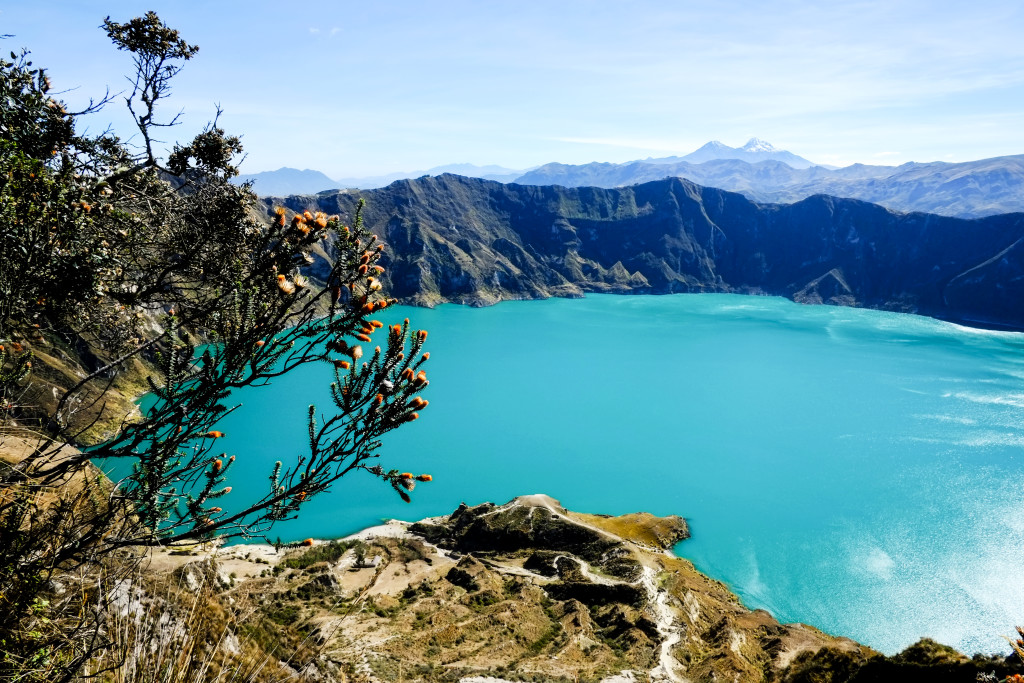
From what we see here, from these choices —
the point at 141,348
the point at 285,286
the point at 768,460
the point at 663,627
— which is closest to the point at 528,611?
the point at 663,627

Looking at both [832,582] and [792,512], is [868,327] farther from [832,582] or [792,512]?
[832,582]

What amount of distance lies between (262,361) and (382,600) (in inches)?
1505

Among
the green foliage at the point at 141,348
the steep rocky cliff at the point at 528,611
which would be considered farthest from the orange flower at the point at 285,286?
the steep rocky cliff at the point at 528,611

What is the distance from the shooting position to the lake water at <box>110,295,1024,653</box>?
160ft

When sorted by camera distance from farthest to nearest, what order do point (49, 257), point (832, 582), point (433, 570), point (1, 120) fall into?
point (832, 582)
point (433, 570)
point (1, 120)
point (49, 257)

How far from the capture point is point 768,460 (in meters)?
74.2

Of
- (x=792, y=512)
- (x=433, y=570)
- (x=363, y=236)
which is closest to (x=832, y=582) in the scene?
(x=792, y=512)

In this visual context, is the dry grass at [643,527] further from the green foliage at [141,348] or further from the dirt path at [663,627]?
the green foliage at [141,348]

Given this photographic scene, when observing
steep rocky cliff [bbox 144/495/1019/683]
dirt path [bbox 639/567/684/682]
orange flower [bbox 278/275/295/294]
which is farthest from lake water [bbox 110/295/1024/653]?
orange flower [bbox 278/275/295/294]

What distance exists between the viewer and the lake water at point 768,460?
160 feet

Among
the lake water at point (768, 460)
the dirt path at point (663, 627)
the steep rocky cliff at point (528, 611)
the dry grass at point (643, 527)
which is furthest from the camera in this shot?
the dry grass at point (643, 527)

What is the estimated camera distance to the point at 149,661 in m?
5.55

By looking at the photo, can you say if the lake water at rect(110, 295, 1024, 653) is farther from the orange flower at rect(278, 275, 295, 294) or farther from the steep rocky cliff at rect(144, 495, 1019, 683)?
the orange flower at rect(278, 275, 295, 294)

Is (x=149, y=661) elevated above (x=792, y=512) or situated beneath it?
elevated above
